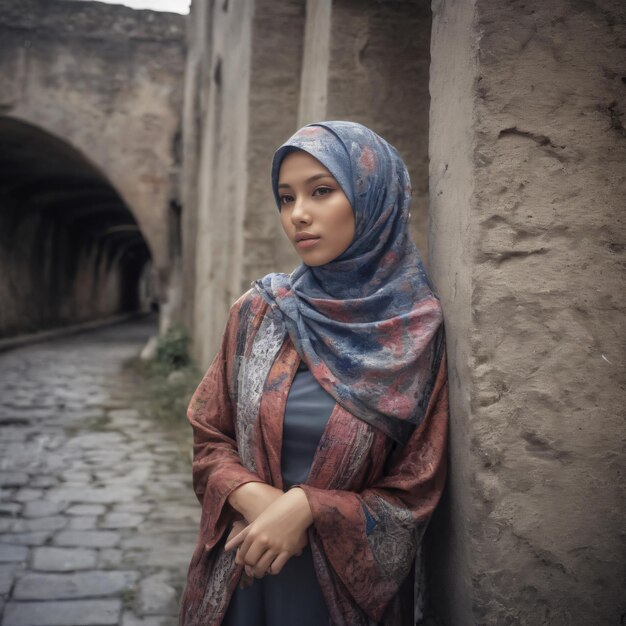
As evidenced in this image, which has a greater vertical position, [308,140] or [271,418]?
[308,140]

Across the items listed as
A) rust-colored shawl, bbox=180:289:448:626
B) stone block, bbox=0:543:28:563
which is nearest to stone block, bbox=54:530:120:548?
stone block, bbox=0:543:28:563

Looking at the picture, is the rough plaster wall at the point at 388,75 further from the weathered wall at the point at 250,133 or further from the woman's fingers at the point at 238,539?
the woman's fingers at the point at 238,539

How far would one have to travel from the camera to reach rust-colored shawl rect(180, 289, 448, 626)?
1.44 meters

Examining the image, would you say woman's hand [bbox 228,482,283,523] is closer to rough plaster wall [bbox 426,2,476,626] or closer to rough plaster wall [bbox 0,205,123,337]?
rough plaster wall [bbox 426,2,476,626]

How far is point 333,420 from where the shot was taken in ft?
4.81

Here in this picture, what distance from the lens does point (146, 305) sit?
35.4m

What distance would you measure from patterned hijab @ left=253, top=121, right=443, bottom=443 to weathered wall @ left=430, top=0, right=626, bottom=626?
128mm

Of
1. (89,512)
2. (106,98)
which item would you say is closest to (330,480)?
(89,512)

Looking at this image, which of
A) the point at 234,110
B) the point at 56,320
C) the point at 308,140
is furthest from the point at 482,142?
the point at 56,320

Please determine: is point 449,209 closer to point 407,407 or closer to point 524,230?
point 524,230

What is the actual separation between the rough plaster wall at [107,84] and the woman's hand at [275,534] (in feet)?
37.6

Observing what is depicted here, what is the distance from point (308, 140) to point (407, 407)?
0.65 meters

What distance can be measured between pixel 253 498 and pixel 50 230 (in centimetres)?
1750

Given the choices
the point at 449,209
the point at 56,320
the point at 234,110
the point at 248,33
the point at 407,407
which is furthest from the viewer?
the point at 56,320
